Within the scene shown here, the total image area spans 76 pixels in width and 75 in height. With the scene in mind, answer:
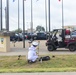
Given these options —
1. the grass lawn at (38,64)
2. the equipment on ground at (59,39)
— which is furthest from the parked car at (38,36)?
the grass lawn at (38,64)

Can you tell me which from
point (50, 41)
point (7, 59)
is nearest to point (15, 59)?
point (7, 59)

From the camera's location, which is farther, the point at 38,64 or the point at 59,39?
the point at 59,39

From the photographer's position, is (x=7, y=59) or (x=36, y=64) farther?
(x=7, y=59)

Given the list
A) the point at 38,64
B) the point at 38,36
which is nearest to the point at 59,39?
the point at 38,64

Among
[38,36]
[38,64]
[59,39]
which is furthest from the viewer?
[38,36]

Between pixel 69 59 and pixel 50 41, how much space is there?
7.53m

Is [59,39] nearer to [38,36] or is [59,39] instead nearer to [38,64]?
[38,64]

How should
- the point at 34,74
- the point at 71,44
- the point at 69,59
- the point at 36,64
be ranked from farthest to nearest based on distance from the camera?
the point at 71,44 < the point at 69,59 < the point at 36,64 < the point at 34,74

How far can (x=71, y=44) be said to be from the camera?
25.5 metres

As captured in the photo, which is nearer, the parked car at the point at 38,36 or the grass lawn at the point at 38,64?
the grass lawn at the point at 38,64

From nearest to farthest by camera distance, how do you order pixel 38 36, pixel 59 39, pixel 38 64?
pixel 38 64 → pixel 59 39 → pixel 38 36

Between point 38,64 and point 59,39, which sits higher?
point 59,39

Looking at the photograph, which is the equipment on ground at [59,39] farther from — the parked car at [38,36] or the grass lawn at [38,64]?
the parked car at [38,36]

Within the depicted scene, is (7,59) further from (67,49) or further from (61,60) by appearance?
(67,49)
